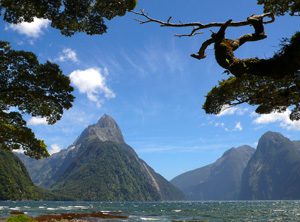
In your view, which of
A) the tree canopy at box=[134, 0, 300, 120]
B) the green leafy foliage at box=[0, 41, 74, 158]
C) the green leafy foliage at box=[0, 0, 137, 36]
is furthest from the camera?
the green leafy foliage at box=[0, 41, 74, 158]

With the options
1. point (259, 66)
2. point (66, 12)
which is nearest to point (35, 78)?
point (66, 12)

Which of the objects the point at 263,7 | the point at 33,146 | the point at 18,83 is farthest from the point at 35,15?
the point at 33,146

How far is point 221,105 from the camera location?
1802 centimetres

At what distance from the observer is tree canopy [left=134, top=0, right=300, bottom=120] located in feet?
31.9

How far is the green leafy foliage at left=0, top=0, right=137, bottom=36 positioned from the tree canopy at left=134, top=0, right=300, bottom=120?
4462 millimetres

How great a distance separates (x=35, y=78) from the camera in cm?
2016

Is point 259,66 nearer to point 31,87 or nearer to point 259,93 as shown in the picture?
point 259,93

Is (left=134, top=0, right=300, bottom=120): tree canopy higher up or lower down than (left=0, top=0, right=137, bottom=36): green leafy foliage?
lower down

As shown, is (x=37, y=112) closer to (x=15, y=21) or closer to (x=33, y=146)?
(x=33, y=146)

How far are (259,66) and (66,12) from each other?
7949mm

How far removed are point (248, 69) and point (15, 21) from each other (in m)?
9.73

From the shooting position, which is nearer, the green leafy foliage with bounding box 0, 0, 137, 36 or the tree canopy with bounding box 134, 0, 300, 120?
the tree canopy with bounding box 134, 0, 300, 120

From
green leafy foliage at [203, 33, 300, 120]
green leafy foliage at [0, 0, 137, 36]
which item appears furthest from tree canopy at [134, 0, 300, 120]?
green leafy foliage at [0, 0, 137, 36]

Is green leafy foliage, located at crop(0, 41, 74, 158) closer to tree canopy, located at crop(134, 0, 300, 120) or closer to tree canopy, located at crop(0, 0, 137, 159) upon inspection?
tree canopy, located at crop(0, 0, 137, 159)
